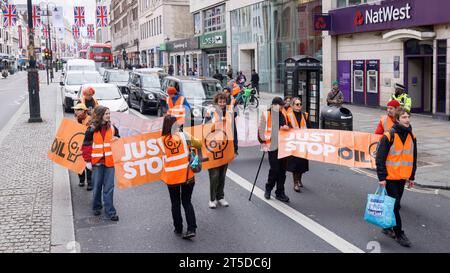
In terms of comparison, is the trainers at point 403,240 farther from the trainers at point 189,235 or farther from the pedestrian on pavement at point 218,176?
the pedestrian on pavement at point 218,176

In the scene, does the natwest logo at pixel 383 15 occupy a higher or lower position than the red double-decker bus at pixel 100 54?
lower

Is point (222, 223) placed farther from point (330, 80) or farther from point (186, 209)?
point (330, 80)

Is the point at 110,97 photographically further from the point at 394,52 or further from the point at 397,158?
the point at 397,158

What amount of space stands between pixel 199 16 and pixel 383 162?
4146cm

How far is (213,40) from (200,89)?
23287 millimetres

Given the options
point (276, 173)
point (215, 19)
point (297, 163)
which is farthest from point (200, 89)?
point (215, 19)

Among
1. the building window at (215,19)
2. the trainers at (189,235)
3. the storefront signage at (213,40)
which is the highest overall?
the building window at (215,19)

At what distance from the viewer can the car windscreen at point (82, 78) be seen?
23.6 m

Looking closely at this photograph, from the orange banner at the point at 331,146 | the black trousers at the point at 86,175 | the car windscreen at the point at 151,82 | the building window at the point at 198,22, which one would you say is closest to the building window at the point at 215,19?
the building window at the point at 198,22

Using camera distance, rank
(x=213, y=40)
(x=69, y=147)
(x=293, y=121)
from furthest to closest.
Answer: (x=213, y=40)
(x=69, y=147)
(x=293, y=121)

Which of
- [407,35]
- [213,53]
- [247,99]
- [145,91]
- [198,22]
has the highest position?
[198,22]

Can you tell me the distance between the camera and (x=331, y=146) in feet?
28.4

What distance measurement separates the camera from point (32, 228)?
22.7ft

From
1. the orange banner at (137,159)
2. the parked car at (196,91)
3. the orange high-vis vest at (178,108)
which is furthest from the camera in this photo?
the parked car at (196,91)
